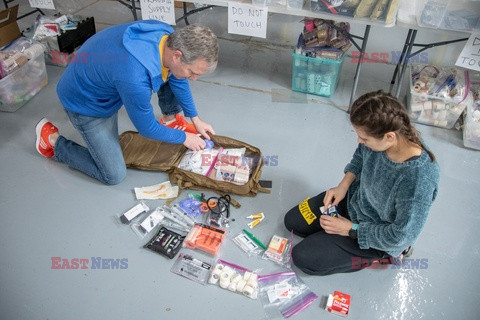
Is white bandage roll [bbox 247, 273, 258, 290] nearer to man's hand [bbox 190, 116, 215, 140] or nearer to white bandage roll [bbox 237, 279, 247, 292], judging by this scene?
white bandage roll [bbox 237, 279, 247, 292]

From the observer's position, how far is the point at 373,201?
1.57 m

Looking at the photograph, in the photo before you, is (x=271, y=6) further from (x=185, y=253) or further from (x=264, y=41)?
(x=185, y=253)

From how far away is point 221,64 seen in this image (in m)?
3.28

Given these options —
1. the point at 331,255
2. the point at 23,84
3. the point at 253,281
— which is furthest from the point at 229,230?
the point at 23,84

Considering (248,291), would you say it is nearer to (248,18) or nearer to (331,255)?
(331,255)

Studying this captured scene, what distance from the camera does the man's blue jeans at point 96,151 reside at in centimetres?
201

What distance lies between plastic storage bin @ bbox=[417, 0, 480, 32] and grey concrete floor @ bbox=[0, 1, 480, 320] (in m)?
0.72

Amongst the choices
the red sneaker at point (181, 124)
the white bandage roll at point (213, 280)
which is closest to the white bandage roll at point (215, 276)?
the white bandage roll at point (213, 280)

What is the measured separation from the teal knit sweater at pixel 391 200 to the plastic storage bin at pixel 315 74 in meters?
1.17

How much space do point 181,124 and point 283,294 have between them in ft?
4.30

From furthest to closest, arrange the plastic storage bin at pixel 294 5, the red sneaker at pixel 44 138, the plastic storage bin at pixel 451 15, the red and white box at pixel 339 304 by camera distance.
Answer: the plastic storage bin at pixel 294 5, the red sneaker at pixel 44 138, the plastic storage bin at pixel 451 15, the red and white box at pixel 339 304

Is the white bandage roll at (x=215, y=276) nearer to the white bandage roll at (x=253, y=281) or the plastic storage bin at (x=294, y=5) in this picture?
the white bandage roll at (x=253, y=281)

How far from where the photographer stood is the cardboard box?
280 cm

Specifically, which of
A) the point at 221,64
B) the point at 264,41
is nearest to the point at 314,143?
Result: the point at 221,64
